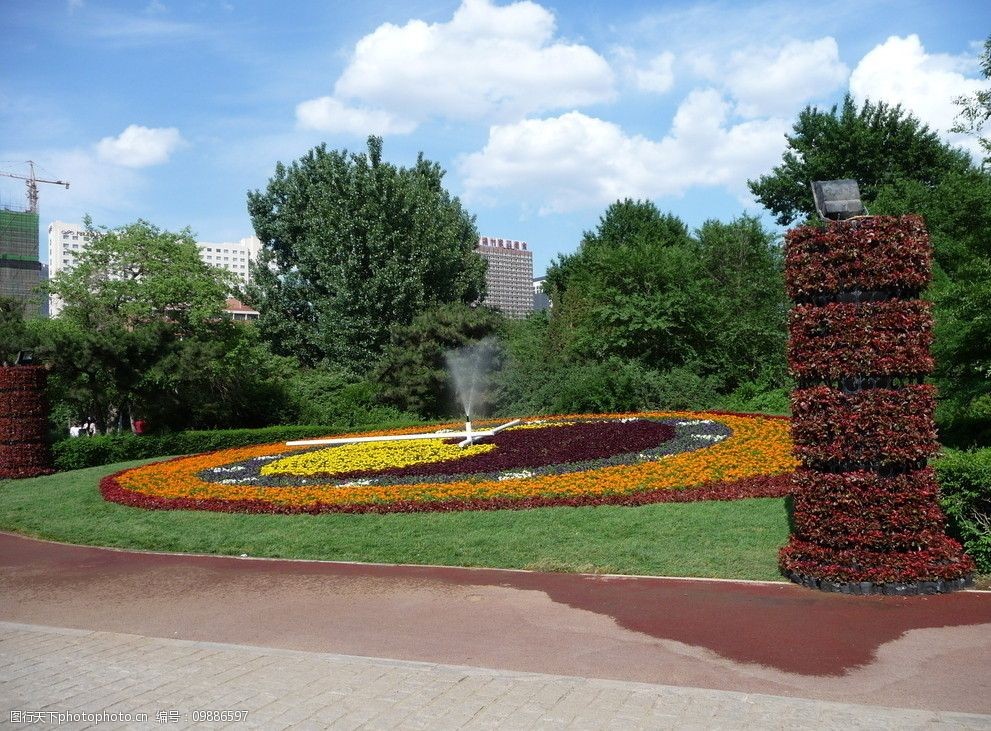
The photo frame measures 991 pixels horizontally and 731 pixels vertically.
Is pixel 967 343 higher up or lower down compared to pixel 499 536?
higher up

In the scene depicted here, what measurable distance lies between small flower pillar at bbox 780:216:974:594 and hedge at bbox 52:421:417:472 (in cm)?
1798

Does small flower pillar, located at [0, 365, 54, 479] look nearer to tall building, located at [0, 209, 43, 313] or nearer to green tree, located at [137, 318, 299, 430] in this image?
green tree, located at [137, 318, 299, 430]

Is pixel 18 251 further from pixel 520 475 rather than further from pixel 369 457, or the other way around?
pixel 520 475

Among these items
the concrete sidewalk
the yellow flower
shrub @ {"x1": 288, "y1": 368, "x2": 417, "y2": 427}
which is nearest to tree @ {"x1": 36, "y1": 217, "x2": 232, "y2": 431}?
shrub @ {"x1": 288, "y1": 368, "x2": 417, "y2": 427}

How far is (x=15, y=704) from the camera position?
5.30 meters

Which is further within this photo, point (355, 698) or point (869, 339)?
point (869, 339)

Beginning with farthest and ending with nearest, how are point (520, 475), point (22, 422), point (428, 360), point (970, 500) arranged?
point (428, 360), point (22, 422), point (520, 475), point (970, 500)

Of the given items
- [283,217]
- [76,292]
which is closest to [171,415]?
[76,292]

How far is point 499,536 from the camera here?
9.88 m

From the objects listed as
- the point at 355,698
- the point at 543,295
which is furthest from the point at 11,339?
the point at 543,295

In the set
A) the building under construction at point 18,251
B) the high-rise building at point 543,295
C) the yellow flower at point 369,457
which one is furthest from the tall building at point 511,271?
the yellow flower at point 369,457

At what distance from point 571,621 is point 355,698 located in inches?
90.6

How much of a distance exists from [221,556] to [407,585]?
128 inches

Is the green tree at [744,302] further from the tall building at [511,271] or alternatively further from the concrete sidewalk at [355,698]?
A: the tall building at [511,271]
